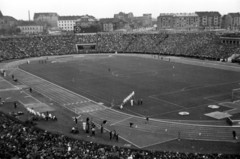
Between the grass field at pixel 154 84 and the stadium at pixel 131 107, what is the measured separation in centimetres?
14

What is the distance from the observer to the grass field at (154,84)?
39.9 m

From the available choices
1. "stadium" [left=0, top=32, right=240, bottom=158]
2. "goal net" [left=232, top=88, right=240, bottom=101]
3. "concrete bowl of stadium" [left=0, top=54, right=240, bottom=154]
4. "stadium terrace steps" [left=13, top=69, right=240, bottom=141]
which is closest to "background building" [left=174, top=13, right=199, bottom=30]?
"stadium" [left=0, top=32, right=240, bottom=158]

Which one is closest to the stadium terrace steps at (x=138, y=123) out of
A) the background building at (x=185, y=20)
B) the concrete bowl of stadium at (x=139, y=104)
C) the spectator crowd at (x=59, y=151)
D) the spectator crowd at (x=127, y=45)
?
the concrete bowl of stadium at (x=139, y=104)

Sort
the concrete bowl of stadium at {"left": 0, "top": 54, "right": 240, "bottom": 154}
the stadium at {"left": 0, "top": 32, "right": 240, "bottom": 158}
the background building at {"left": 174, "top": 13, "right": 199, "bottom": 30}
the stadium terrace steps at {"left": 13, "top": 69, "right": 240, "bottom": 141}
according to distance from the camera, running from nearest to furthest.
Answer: the stadium at {"left": 0, "top": 32, "right": 240, "bottom": 158} < the stadium terrace steps at {"left": 13, "top": 69, "right": 240, "bottom": 141} < the concrete bowl of stadium at {"left": 0, "top": 54, "right": 240, "bottom": 154} < the background building at {"left": 174, "top": 13, "right": 199, "bottom": 30}

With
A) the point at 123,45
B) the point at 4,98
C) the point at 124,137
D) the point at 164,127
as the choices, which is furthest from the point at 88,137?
the point at 123,45

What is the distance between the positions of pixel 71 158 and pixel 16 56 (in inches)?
3511

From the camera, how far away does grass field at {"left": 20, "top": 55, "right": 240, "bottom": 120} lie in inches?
1570

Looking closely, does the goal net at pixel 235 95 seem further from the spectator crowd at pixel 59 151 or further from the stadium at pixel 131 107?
the spectator crowd at pixel 59 151

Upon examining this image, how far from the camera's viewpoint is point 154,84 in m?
54.3

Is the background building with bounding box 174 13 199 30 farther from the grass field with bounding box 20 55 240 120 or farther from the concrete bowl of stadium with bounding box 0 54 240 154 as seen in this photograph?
the concrete bowl of stadium with bounding box 0 54 240 154

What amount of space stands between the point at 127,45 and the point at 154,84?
65.5 metres

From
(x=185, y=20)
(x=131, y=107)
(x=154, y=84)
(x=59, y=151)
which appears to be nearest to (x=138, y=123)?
(x=131, y=107)

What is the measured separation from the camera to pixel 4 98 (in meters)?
46.8

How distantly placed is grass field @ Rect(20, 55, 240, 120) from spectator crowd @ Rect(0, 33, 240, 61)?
1847 centimetres
